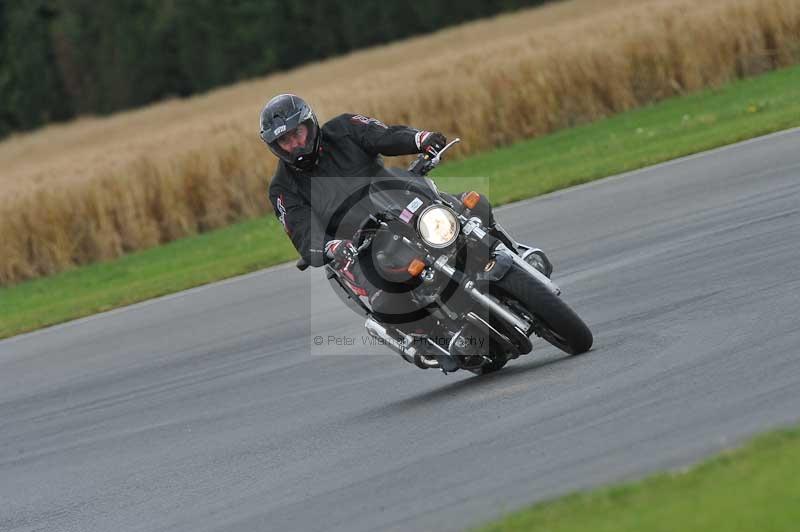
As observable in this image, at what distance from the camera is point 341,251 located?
863 centimetres

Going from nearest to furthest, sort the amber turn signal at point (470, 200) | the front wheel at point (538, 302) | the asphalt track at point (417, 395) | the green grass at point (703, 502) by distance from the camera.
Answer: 1. the green grass at point (703, 502)
2. the asphalt track at point (417, 395)
3. the front wheel at point (538, 302)
4. the amber turn signal at point (470, 200)

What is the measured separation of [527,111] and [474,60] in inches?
152

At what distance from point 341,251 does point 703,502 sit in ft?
12.4

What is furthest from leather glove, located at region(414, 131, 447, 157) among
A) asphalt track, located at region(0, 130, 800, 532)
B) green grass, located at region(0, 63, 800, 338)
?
green grass, located at region(0, 63, 800, 338)

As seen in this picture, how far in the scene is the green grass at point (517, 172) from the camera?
18.2m

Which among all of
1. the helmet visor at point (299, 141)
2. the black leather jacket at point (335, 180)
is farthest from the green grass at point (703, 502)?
the helmet visor at point (299, 141)

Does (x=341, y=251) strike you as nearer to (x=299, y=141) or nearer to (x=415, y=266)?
(x=415, y=266)

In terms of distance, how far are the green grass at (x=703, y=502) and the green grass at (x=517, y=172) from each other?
1248 cm

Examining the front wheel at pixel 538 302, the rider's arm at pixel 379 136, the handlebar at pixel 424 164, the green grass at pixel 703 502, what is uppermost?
the rider's arm at pixel 379 136

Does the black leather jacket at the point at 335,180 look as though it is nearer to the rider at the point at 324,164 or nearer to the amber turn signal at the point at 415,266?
the rider at the point at 324,164

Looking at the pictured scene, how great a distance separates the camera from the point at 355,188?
9211 millimetres

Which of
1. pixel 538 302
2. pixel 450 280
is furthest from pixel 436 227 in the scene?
pixel 538 302

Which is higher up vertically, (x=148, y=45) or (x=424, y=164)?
(x=424, y=164)

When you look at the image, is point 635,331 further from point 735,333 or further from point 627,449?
point 627,449
